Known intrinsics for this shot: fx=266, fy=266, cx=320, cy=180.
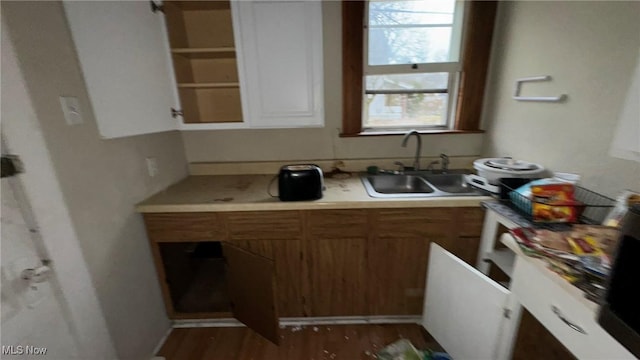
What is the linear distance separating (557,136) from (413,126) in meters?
0.85

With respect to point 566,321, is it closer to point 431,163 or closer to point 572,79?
point 572,79

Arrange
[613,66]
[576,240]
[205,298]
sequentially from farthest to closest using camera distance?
1. [205,298]
2. [613,66]
3. [576,240]

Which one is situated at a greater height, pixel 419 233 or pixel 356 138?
pixel 356 138

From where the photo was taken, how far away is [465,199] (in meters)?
1.42

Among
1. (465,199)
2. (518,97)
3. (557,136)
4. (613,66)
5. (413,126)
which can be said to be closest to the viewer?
(613,66)

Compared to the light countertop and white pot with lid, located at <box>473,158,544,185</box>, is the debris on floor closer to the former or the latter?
the light countertop

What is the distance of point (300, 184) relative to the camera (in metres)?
1.44

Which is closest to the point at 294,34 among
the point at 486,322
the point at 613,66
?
the point at 613,66

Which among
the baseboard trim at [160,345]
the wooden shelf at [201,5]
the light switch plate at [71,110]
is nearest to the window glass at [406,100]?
the wooden shelf at [201,5]

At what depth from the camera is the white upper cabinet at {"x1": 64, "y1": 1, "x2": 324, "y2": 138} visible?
116 cm

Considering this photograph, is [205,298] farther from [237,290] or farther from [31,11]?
[31,11]

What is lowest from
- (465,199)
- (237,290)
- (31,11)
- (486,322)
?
(237,290)

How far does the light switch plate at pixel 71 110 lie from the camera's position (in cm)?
104

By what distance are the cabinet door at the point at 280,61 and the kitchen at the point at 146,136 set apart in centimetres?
29
